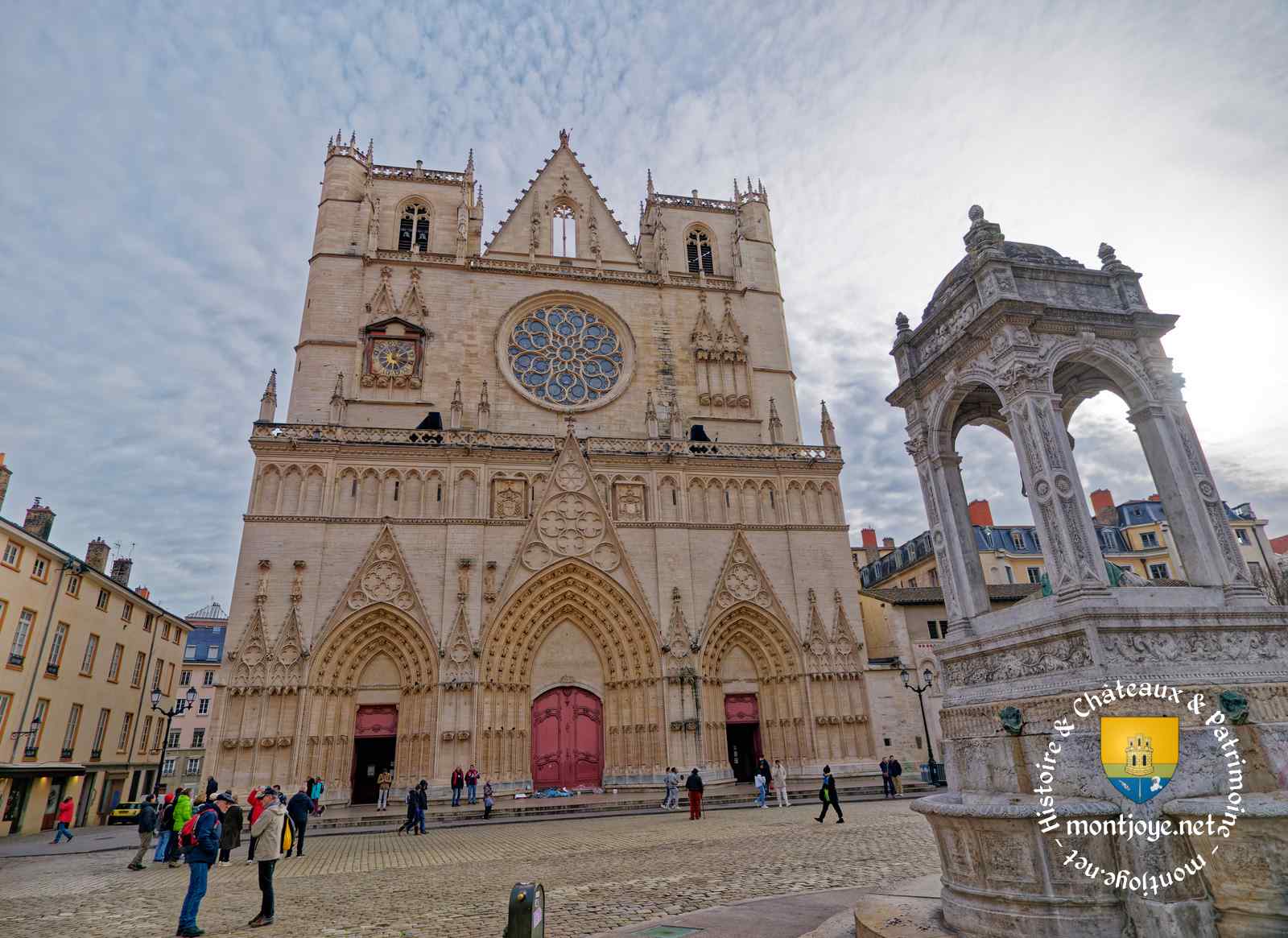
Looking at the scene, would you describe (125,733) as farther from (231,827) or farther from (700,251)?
(700,251)

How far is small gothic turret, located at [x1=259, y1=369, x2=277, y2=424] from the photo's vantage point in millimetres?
22203

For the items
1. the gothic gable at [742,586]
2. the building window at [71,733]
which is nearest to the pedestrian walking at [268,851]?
the gothic gable at [742,586]

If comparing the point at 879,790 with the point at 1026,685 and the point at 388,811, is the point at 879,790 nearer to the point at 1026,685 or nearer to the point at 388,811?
the point at 388,811

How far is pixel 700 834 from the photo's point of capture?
12391mm

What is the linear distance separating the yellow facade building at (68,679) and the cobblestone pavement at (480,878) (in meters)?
8.81

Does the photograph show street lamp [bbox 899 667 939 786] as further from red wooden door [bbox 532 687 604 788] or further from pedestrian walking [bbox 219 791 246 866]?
pedestrian walking [bbox 219 791 246 866]

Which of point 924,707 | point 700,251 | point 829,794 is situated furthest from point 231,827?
point 700,251

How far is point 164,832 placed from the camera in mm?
12758

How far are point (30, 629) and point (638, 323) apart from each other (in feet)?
71.9

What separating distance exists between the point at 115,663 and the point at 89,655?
6.69ft

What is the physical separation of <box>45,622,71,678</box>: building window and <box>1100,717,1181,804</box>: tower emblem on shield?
26874 mm

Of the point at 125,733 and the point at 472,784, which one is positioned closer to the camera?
the point at 472,784

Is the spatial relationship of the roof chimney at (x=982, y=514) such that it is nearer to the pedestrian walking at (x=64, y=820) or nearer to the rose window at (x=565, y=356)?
the rose window at (x=565, y=356)

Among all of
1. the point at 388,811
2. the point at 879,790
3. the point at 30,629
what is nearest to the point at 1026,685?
the point at 879,790
